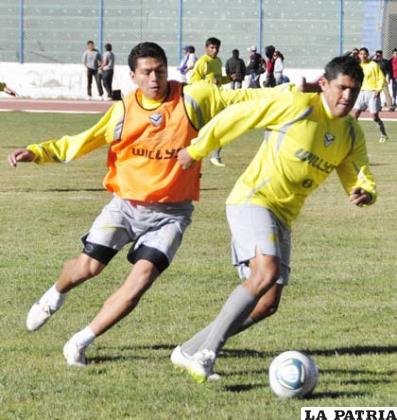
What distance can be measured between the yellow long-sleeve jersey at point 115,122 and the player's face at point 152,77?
→ 9 cm

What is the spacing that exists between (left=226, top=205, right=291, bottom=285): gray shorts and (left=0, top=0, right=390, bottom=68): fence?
4202cm

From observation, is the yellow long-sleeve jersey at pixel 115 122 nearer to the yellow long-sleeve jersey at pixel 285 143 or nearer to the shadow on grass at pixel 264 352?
the yellow long-sleeve jersey at pixel 285 143

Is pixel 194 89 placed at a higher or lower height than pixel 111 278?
higher

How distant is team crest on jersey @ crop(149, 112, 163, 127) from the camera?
7.55 m

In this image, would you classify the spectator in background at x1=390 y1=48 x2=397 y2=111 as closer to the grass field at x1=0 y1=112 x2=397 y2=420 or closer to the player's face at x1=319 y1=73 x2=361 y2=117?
the grass field at x1=0 y1=112 x2=397 y2=420

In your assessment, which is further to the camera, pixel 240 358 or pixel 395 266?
pixel 395 266

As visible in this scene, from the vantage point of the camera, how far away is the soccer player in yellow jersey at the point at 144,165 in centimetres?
751

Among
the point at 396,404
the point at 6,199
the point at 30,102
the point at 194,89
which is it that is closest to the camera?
the point at 396,404

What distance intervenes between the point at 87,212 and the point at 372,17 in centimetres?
3538

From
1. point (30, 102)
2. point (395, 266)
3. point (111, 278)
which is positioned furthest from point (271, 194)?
point (30, 102)

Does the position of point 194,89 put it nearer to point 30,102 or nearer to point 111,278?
point 111,278

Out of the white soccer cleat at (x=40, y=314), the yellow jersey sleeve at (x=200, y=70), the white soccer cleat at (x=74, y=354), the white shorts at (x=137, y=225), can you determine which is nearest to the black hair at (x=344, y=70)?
the white shorts at (x=137, y=225)

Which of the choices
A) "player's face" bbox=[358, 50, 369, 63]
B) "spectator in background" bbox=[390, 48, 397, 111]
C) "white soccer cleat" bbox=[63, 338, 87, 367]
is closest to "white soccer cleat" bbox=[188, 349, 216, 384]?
"white soccer cleat" bbox=[63, 338, 87, 367]

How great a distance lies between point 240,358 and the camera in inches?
Answer: 307
